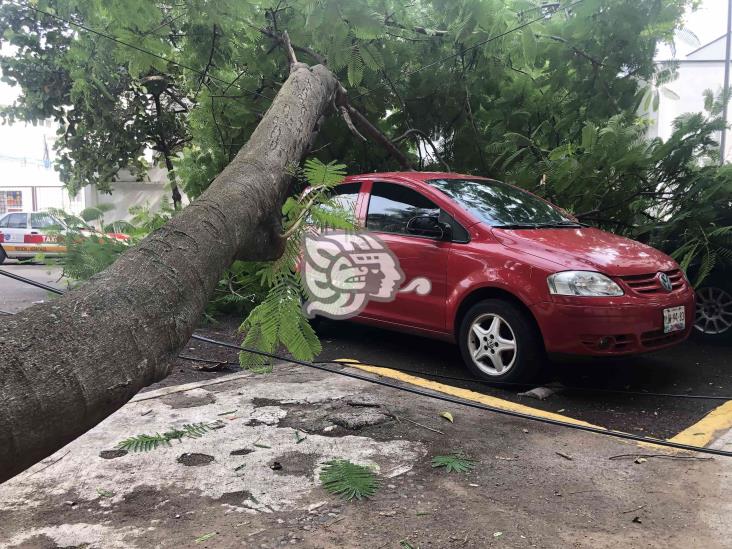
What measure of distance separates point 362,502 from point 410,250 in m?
2.88

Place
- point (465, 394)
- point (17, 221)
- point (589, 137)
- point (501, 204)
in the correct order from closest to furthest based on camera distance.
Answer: point (465, 394)
point (501, 204)
point (589, 137)
point (17, 221)

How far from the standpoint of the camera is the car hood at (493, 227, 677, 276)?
4488mm

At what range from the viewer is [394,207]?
5.68m

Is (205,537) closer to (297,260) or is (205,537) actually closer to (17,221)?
(297,260)

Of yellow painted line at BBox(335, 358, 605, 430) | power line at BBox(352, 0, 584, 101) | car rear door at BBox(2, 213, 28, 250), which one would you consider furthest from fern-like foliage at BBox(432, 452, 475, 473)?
car rear door at BBox(2, 213, 28, 250)

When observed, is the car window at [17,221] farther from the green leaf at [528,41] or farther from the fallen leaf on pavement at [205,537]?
the fallen leaf on pavement at [205,537]

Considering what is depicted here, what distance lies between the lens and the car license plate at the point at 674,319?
4.54 meters

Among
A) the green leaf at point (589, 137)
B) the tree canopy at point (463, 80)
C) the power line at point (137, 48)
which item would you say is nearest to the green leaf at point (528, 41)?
the tree canopy at point (463, 80)

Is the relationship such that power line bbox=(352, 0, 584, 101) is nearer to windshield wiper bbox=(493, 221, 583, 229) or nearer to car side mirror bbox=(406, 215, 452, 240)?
windshield wiper bbox=(493, 221, 583, 229)

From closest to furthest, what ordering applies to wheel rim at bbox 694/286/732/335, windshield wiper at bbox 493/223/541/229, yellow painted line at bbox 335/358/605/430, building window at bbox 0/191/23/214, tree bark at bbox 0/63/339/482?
tree bark at bbox 0/63/339/482 → yellow painted line at bbox 335/358/605/430 → windshield wiper at bbox 493/223/541/229 → wheel rim at bbox 694/286/732/335 → building window at bbox 0/191/23/214

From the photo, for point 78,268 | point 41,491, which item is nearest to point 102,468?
point 41,491

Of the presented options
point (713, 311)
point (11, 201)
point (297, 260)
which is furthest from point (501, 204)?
point (11, 201)

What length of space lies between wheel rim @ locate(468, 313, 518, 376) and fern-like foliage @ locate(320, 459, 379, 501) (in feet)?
6.28

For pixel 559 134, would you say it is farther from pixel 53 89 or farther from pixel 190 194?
pixel 53 89
